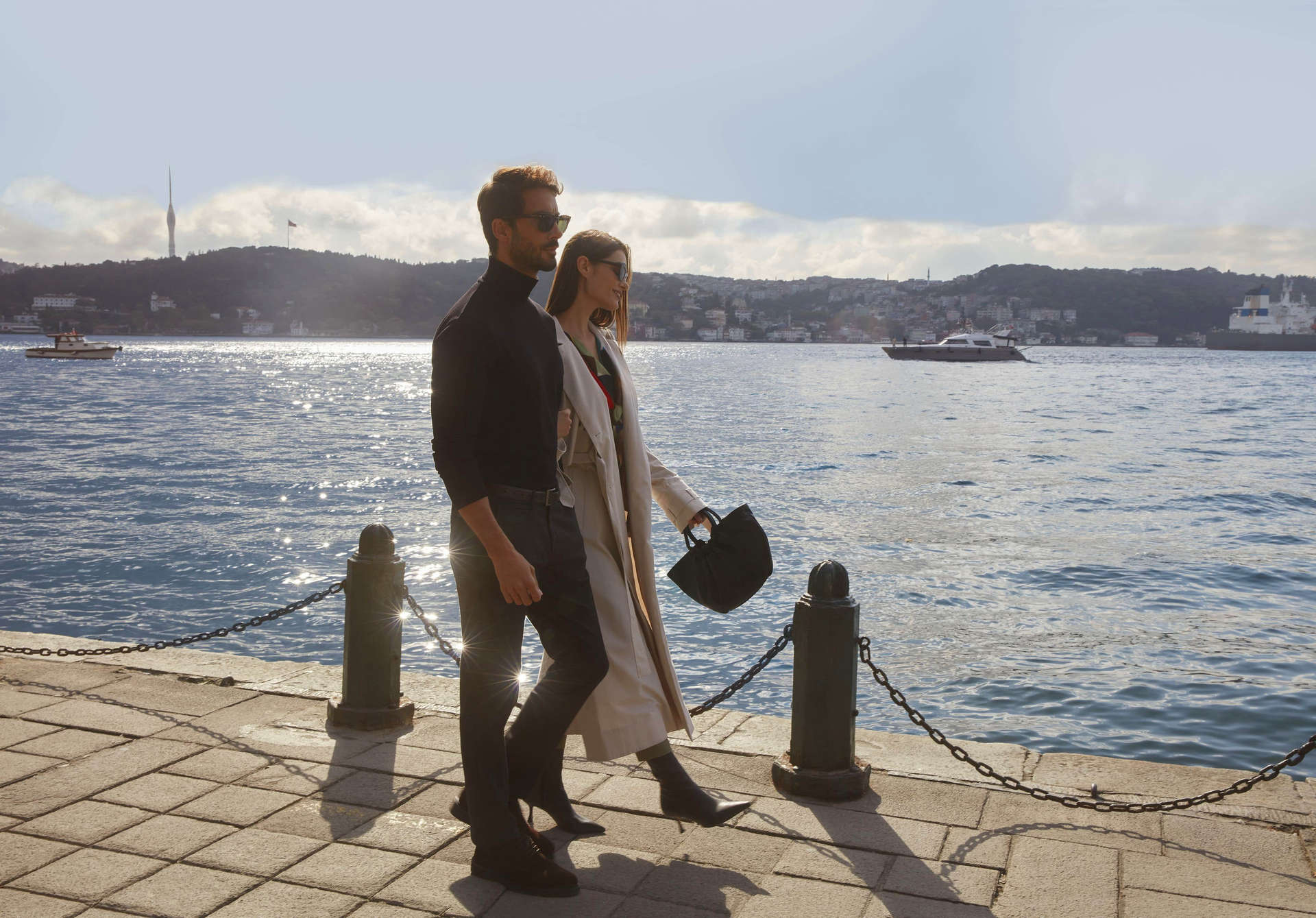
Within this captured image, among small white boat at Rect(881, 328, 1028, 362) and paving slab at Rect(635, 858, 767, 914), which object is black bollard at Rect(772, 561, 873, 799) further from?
small white boat at Rect(881, 328, 1028, 362)

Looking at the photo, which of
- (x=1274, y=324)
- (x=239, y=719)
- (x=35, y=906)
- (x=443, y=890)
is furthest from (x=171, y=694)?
(x=1274, y=324)

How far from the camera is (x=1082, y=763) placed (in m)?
4.36

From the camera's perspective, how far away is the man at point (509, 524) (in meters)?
2.83

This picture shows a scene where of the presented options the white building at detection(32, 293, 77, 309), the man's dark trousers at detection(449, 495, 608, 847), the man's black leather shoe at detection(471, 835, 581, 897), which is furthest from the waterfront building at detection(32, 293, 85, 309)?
the man's black leather shoe at detection(471, 835, 581, 897)

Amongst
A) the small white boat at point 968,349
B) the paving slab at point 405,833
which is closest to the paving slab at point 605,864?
the paving slab at point 405,833

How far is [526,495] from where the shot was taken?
294 centimetres

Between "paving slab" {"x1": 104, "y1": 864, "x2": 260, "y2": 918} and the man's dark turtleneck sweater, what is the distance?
1.21 metres

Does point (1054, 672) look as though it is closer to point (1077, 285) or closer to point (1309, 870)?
point (1309, 870)

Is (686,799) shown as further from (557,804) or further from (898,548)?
(898,548)

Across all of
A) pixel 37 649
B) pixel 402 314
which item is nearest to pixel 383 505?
pixel 37 649

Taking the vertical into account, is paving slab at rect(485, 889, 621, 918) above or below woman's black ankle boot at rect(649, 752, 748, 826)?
below

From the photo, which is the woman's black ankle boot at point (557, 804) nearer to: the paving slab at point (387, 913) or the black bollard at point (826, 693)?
the paving slab at point (387, 913)

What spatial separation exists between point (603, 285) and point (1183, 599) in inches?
426

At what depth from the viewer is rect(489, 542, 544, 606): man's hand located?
2805mm
